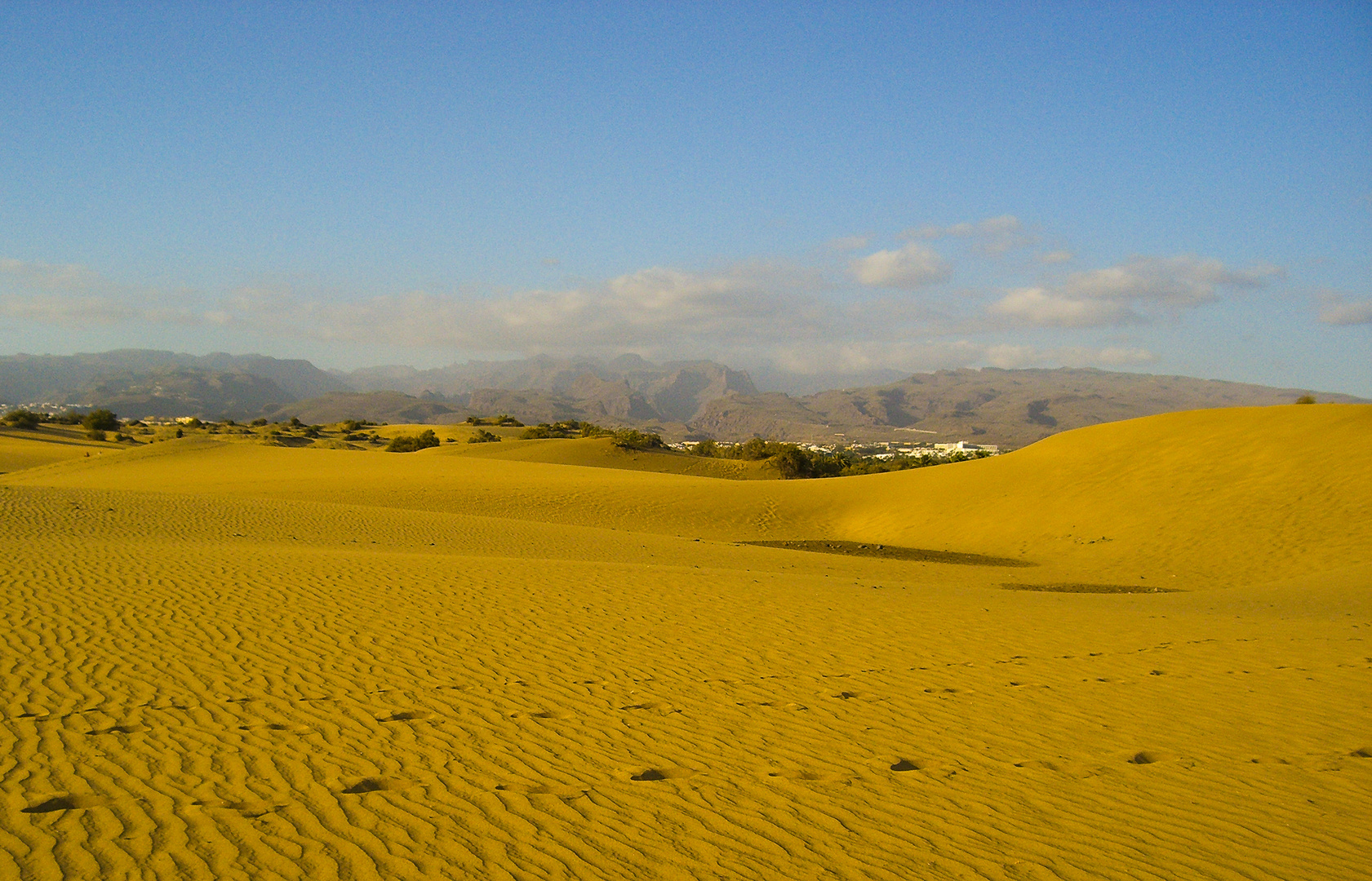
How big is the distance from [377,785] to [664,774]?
1.75 meters

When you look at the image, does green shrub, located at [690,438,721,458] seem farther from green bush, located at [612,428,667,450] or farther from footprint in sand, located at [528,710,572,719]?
footprint in sand, located at [528,710,572,719]

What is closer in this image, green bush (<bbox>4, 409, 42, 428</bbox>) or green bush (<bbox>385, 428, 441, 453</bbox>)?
green bush (<bbox>4, 409, 42, 428</bbox>)

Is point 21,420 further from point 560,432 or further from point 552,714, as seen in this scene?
point 552,714

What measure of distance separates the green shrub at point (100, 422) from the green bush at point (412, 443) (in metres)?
21.1

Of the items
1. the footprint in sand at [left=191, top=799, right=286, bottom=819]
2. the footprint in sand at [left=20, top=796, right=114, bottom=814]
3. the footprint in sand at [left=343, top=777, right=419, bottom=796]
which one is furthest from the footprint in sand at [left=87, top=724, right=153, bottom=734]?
the footprint in sand at [left=343, top=777, right=419, bottom=796]

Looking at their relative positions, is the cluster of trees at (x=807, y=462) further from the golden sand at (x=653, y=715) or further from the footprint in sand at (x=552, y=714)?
the footprint in sand at (x=552, y=714)

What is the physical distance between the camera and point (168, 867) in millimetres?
3939

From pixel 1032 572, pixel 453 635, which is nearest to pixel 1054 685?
pixel 453 635

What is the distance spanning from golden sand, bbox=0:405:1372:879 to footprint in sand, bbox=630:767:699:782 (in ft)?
0.06

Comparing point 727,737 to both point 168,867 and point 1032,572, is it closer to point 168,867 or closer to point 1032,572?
point 168,867

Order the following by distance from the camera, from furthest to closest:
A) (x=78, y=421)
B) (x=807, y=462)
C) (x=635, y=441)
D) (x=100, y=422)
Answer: (x=78, y=421) → (x=100, y=422) → (x=635, y=441) → (x=807, y=462)

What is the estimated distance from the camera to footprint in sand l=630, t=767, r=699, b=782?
17.3ft

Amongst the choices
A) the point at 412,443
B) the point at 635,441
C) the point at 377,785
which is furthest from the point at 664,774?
the point at 412,443

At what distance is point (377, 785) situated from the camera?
4.99 metres
